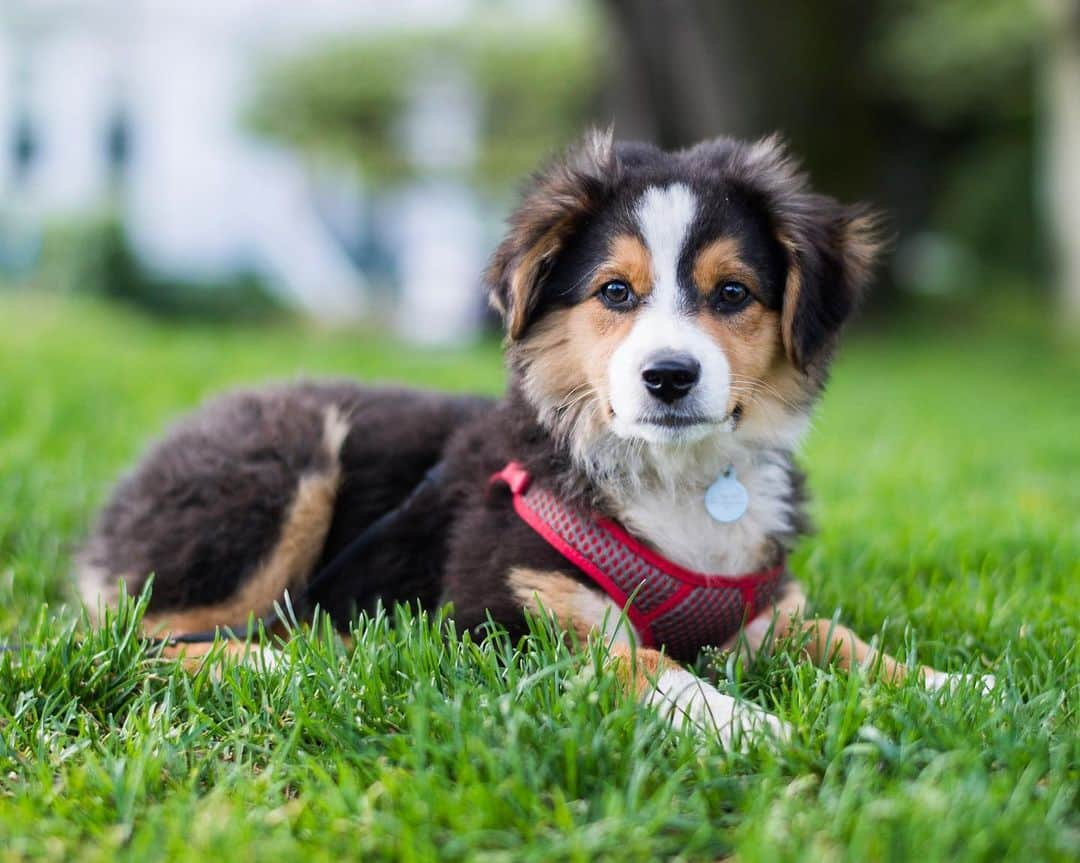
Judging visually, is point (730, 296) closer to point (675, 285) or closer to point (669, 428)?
point (675, 285)

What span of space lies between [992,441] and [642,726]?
6.15 metres

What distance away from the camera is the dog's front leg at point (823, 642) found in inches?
123

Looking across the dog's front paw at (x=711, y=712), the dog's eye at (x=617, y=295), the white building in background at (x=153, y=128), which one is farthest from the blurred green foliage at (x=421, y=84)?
the dog's front paw at (x=711, y=712)

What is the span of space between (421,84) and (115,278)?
18410mm

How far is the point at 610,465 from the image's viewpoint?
3490 mm

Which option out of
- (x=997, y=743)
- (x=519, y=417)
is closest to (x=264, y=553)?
(x=519, y=417)

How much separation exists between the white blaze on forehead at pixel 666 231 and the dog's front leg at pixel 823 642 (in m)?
0.96

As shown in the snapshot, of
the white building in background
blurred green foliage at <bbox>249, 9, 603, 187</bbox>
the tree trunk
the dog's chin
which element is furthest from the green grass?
blurred green foliage at <bbox>249, 9, 603, 187</bbox>

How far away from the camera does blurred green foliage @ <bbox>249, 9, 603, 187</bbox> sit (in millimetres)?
33594

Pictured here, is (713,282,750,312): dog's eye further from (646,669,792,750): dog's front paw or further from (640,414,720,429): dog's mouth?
(646,669,792,750): dog's front paw

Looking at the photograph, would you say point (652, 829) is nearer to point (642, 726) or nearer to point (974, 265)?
point (642, 726)

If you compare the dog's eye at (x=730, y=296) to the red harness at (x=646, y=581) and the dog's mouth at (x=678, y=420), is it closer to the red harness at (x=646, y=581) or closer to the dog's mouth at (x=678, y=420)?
the dog's mouth at (x=678, y=420)

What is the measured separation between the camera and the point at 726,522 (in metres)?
3.50

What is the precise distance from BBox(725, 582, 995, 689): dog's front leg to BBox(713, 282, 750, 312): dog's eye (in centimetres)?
87
